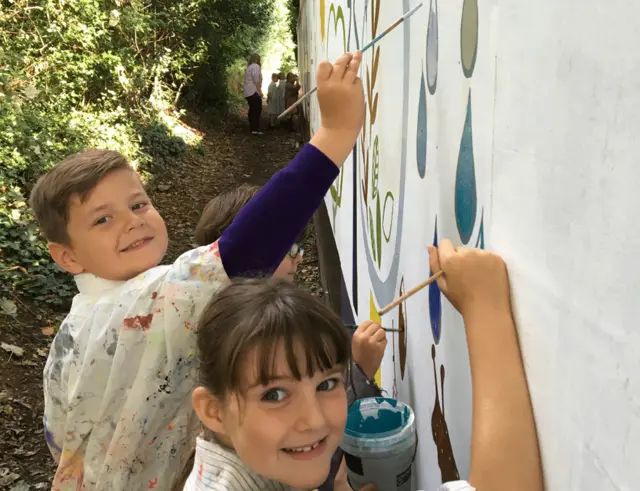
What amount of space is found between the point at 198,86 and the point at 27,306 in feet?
28.8

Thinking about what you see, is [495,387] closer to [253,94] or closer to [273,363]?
[273,363]

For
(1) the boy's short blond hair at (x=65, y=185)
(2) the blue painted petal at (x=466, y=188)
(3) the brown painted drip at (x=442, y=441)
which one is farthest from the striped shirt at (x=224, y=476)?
(1) the boy's short blond hair at (x=65, y=185)

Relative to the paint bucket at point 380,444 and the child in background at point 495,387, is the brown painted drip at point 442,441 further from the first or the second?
the child in background at point 495,387

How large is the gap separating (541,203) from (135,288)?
43.2 inches

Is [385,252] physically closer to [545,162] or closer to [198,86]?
[545,162]

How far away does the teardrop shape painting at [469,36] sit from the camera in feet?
4.22

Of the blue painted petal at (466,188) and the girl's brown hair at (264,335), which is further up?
the blue painted petal at (466,188)

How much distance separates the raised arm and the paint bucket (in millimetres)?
554

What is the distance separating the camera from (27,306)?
5117 millimetres

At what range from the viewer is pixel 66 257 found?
1.82 meters

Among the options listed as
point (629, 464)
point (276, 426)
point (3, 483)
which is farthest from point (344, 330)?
point (3, 483)

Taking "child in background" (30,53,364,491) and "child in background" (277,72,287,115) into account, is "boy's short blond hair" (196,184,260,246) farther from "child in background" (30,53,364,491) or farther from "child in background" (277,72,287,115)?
"child in background" (277,72,287,115)

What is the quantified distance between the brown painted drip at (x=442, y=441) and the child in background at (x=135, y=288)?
59 cm

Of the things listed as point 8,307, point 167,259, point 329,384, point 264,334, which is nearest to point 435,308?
point 329,384
